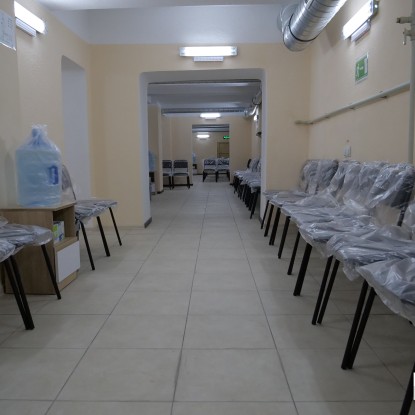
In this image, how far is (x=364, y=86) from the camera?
3256 mm

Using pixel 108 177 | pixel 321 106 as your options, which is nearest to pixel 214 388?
pixel 321 106

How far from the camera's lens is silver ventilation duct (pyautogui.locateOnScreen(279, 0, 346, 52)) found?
310 cm

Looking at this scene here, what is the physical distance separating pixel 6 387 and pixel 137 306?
101 centimetres

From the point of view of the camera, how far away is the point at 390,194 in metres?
2.42

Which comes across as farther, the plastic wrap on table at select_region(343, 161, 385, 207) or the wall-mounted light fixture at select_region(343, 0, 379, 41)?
the wall-mounted light fixture at select_region(343, 0, 379, 41)

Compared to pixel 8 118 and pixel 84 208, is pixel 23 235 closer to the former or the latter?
pixel 8 118

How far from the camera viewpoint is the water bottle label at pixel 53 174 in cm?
284

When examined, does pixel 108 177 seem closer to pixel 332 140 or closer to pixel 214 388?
pixel 332 140

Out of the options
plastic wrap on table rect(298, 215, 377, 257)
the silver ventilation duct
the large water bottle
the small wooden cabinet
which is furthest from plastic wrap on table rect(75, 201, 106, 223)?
the silver ventilation duct

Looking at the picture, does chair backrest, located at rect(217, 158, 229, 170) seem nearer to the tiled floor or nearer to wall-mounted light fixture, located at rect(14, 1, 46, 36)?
wall-mounted light fixture, located at rect(14, 1, 46, 36)

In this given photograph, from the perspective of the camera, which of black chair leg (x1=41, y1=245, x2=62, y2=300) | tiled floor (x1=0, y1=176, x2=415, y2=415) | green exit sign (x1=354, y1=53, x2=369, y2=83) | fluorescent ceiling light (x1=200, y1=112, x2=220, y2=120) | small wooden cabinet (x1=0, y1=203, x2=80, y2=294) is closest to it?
tiled floor (x1=0, y1=176, x2=415, y2=415)

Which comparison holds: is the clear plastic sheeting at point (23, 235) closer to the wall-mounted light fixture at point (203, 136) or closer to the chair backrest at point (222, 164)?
the chair backrest at point (222, 164)

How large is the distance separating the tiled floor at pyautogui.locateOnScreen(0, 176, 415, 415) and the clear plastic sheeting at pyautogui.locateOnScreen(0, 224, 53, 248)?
19.4 inches

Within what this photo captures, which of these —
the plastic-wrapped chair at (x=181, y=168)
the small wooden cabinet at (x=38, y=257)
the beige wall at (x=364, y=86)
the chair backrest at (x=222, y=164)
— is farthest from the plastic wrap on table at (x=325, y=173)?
the chair backrest at (x=222, y=164)
